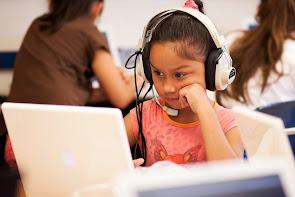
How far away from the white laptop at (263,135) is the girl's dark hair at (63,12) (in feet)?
3.64

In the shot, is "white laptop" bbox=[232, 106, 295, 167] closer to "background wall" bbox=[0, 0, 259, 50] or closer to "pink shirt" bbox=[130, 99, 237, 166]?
"pink shirt" bbox=[130, 99, 237, 166]

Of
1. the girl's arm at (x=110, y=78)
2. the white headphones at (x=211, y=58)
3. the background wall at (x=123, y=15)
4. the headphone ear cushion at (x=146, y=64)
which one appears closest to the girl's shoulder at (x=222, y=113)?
the white headphones at (x=211, y=58)

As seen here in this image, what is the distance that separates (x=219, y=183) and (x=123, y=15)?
2292mm

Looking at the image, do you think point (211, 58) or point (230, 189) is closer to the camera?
point (230, 189)

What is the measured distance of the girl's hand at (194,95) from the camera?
847mm

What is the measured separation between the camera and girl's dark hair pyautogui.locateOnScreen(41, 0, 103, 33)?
148cm

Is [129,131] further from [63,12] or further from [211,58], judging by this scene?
[63,12]

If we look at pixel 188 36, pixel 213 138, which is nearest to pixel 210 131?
pixel 213 138

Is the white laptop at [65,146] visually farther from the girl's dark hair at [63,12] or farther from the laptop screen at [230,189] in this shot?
the girl's dark hair at [63,12]

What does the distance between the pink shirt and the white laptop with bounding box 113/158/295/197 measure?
0.56m

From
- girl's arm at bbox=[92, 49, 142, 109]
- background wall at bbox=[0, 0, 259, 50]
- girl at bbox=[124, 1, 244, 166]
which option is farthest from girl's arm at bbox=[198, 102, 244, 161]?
background wall at bbox=[0, 0, 259, 50]

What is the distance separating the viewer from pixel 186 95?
0.85 m

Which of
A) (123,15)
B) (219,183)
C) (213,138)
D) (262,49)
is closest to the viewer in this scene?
(219,183)

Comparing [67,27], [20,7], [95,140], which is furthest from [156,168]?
[20,7]
